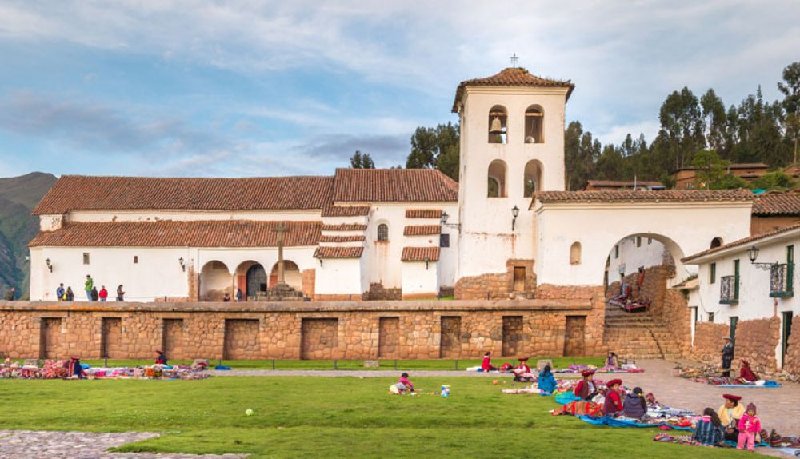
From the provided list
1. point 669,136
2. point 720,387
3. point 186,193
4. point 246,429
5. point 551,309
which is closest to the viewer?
point 246,429

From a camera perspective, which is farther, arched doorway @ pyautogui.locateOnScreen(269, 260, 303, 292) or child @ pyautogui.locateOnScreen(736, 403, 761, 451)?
arched doorway @ pyautogui.locateOnScreen(269, 260, 303, 292)

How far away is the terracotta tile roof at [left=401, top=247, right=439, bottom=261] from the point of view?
148 feet

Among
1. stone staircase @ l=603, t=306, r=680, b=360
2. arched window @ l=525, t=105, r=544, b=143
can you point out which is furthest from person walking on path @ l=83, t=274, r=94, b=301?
stone staircase @ l=603, t=306, r=680, b=360

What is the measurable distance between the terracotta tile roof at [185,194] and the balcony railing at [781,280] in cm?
2873

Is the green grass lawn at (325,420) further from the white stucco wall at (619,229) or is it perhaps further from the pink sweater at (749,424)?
the white stucco wall at (619,229)

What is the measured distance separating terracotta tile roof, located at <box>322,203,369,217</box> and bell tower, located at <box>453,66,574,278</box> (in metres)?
7.44

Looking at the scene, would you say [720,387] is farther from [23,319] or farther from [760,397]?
[23,319]

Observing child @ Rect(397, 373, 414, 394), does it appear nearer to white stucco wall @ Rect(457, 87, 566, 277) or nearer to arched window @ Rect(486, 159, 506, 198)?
white stucco wall @ Rect(457, 87, 566, 277)

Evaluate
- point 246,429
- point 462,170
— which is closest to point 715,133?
point 462,170

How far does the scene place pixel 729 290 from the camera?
28.0 metres

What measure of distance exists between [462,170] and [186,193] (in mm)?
17192

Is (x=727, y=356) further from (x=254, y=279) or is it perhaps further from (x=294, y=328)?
(x=254, y=279)

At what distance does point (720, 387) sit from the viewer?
887 inches

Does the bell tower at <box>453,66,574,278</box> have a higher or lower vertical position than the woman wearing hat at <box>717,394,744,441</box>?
higher
